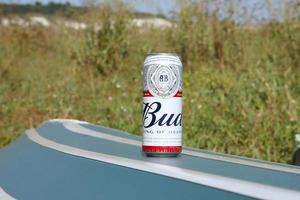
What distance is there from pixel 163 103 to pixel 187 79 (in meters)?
5.00

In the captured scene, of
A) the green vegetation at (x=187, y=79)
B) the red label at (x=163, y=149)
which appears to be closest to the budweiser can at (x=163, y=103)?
the red label at (x=163, y=149)

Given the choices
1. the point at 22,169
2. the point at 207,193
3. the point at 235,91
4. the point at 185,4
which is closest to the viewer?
the point at 207,193

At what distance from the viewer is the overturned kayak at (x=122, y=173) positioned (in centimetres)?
151

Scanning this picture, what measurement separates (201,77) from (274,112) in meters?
1.81

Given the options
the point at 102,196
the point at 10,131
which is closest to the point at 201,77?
the point at 10,131

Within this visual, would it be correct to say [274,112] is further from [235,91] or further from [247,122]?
[235,91]

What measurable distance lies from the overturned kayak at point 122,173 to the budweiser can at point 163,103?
40 mm

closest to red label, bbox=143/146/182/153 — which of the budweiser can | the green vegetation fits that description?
the budweiser can

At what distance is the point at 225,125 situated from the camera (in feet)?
17.0

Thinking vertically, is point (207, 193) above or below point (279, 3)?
below

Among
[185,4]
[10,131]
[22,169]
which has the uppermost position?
[185,4]

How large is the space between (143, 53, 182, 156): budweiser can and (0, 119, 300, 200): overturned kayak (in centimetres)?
4

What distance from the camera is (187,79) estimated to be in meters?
6.94

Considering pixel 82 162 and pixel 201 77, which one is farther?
pixel 201 77
